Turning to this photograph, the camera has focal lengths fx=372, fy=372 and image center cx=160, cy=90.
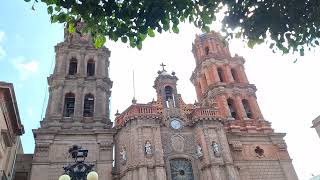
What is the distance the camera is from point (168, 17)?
8414 mm

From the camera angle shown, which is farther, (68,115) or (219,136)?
(68,115)

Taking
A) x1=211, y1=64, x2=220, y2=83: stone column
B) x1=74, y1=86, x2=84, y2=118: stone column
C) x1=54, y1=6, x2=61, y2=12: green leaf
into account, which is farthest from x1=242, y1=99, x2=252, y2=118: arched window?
x1=54, y1=6, x2=61, y2=12: green leaf

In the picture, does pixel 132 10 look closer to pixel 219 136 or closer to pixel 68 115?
pixel 219 136

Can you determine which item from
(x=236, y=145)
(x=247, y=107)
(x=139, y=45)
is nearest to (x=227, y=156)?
(x=236, y=145)

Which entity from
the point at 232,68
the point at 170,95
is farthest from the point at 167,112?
the point at 232,68

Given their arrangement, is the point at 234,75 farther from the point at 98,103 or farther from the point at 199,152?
the point at 98,103

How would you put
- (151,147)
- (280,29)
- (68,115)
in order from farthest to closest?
(68,115) < (151,147) < (280,29)

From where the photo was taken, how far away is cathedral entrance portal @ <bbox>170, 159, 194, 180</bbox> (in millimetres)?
23594

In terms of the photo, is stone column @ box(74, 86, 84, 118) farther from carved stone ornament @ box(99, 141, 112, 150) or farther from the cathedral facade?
carved stone ornament @ box(99, 141, 112, 150)

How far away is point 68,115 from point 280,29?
68.0 ft

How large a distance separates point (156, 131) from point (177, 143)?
1.75 metres

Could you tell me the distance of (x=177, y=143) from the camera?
2494cm

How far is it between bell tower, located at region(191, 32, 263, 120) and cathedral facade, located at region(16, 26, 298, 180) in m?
0.09

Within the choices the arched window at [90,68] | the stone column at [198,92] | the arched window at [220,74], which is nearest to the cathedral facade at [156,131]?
the arched window at [90,68]
